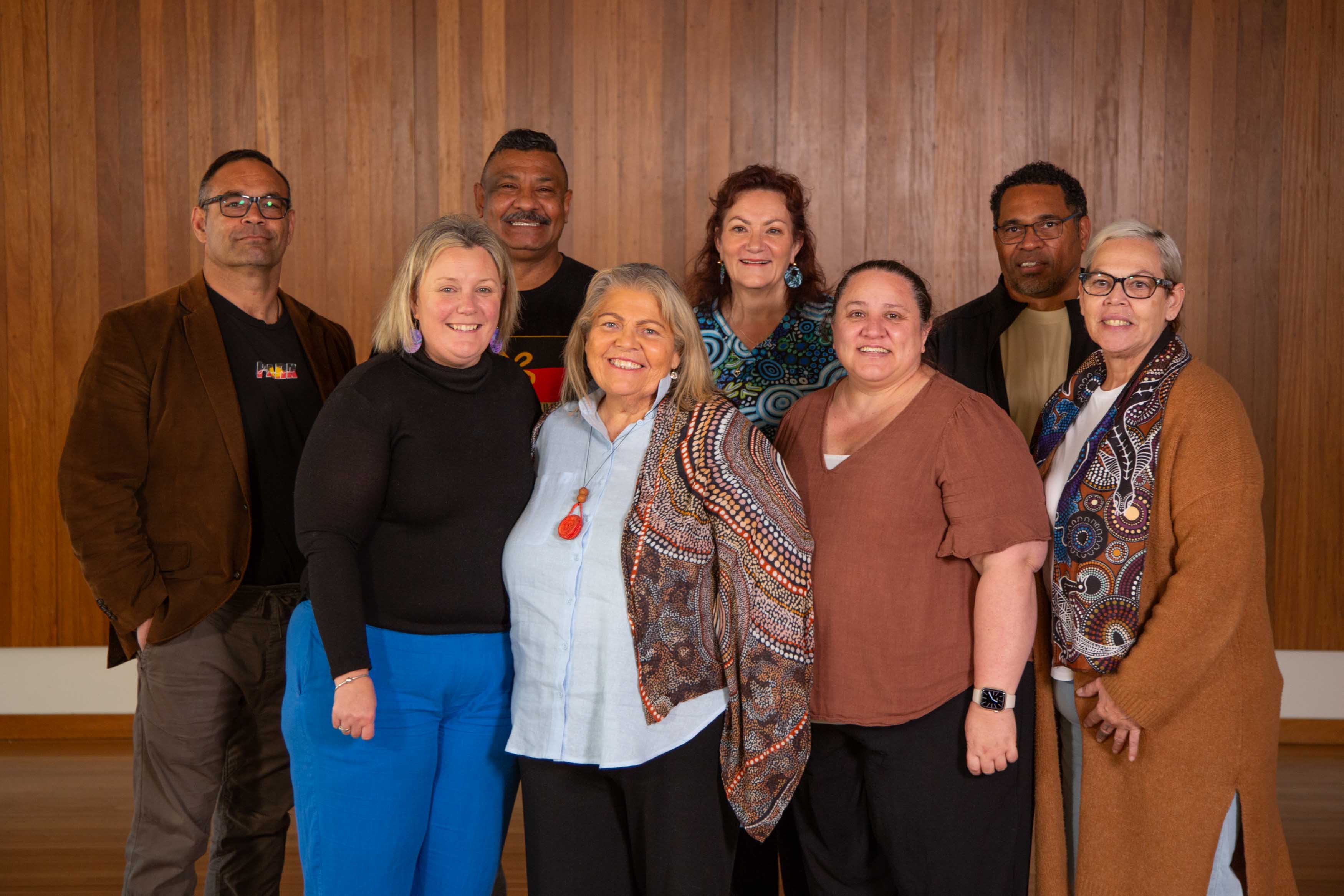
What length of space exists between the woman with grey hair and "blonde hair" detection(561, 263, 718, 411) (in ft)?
2.61

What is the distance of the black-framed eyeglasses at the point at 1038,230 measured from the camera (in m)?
2.97

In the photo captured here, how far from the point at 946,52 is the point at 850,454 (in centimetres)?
302

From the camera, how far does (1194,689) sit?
2023 mm

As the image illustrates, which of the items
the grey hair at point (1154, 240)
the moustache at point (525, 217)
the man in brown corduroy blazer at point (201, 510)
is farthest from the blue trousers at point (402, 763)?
the grey hair at point (1154, 240)

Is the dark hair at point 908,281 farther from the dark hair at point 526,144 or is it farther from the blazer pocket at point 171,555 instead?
the blazer pocket at point 171,555

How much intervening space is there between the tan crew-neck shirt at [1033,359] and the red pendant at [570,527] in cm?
144

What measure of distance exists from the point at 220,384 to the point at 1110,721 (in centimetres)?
213

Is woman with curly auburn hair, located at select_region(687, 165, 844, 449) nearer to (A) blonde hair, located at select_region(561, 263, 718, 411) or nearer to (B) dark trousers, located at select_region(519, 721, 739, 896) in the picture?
(A) blonde hair, located at select_region(561, 263, 718, 411)

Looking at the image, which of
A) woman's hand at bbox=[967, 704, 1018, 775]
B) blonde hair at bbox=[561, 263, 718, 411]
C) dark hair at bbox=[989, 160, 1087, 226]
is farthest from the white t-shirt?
dark hair at bbox=[989, 160, 1087, 226]

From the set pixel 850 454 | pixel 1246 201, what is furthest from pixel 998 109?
pixel 850 454

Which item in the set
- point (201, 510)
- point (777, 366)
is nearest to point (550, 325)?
point (777, 366)

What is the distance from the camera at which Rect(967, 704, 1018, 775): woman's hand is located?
6.49ft

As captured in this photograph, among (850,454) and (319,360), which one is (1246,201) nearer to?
(850,454)

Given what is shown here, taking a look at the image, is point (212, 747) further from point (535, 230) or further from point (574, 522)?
point (535, 230)
